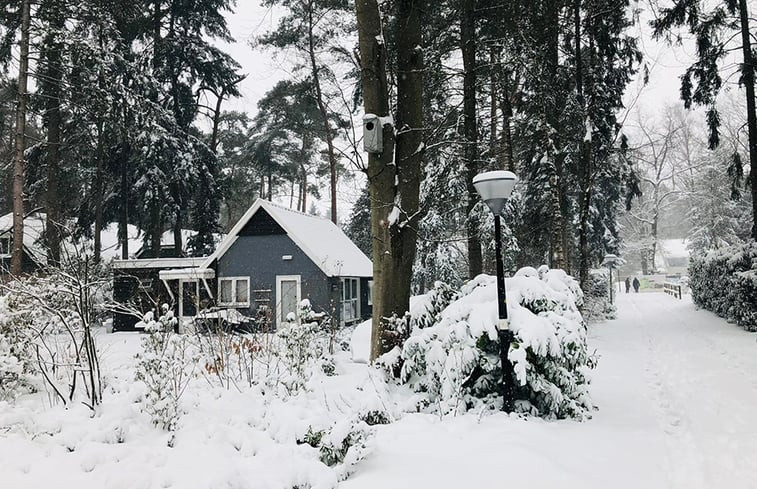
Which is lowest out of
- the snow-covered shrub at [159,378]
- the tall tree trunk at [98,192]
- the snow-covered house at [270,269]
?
the snow-covered shrub at [159,378]

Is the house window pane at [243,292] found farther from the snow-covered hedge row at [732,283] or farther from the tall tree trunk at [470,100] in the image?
the snow-covered hedge row at [732,283]

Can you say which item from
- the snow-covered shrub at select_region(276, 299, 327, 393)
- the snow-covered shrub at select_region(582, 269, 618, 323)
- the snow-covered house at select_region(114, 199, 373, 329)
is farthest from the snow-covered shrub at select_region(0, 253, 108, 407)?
the snow-covered shrub at select_region(582, 269, 618, 323)

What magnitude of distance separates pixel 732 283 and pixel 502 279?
34.6 feet

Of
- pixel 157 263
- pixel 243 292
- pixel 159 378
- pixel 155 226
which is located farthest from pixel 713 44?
pixel 155 226

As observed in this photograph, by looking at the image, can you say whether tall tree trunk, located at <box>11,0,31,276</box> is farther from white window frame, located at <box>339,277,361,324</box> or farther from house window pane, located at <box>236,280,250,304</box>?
white window frame, located at <box>339,277,361,324</box>

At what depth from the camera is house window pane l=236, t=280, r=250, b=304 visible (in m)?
17.7

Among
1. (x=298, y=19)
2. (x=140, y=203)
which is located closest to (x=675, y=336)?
(x=298, y=19)

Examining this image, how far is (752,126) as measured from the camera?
1174cm

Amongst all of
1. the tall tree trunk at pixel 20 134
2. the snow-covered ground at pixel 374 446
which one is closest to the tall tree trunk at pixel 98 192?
the tall tree trunk at pixel 20 134

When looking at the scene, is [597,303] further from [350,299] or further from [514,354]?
[514,354]

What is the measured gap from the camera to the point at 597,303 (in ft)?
60.9

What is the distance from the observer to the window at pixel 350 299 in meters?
19.0

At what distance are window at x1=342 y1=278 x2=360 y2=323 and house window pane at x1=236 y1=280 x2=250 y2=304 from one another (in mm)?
3657

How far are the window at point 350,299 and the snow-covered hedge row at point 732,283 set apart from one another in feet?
40.3
